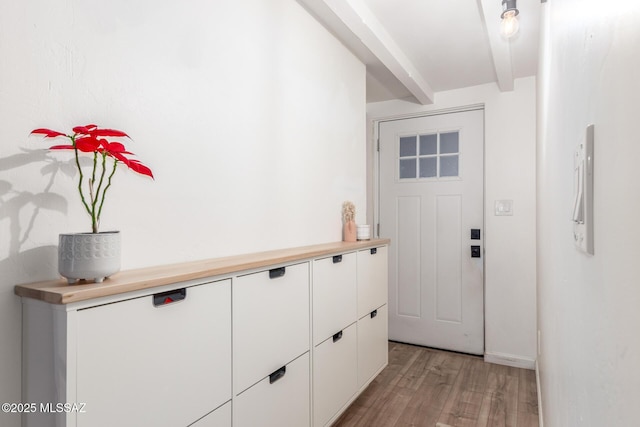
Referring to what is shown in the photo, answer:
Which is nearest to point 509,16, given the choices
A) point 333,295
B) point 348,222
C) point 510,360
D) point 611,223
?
point 348,222

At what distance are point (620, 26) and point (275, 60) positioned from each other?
1.75 meters

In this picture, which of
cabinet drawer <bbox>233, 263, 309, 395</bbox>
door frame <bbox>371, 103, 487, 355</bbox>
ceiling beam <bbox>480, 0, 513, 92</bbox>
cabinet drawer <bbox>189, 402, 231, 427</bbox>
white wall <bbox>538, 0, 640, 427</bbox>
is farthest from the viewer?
door frame <bbox>371, 103, 487, 355</bbox>

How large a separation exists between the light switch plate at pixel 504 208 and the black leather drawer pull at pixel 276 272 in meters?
2.33

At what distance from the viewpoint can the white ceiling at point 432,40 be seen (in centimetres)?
206

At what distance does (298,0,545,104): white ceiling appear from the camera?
2.06 m

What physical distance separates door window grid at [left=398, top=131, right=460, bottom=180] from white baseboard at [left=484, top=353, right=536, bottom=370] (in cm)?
160

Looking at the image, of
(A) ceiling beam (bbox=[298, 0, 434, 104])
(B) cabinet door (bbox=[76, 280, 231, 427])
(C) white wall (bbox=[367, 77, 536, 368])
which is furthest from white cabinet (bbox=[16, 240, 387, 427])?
(C) white wall (bbox=[367, 77, 536, 368])

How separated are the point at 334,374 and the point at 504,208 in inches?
82.3

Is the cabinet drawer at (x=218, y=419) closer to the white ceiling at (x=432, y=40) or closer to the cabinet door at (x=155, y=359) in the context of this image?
the cabinet door at (x=155, y=359)

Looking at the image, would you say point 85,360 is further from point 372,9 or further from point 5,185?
point 372,9

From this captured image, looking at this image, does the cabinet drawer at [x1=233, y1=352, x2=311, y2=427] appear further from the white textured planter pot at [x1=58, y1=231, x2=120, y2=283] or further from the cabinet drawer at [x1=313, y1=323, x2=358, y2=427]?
the white textured planter pot at [x1=58, y1=231, x2=120, y2=283]

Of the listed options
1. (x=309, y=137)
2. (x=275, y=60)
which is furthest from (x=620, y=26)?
(x=309, y=137)

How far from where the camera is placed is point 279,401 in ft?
5.08

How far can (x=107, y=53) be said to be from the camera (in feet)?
3.75
